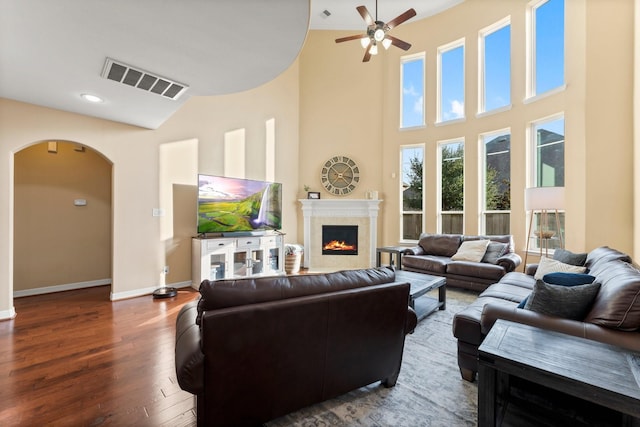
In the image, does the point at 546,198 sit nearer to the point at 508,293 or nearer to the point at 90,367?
the point at 508,293

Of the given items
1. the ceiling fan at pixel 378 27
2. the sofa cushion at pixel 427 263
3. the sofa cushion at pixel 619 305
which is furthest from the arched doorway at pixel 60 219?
the sofa cushion at pixel 619 305

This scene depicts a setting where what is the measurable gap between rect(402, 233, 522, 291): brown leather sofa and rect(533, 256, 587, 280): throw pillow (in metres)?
0.88

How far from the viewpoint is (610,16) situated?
10.7 feet

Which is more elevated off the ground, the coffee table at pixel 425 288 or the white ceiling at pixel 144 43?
the white ceiling at pixel 144 43

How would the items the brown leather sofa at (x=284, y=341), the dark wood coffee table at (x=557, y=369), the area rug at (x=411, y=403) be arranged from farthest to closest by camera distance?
the area rug at (x=411, y=403) < the brown leather sofa at (x=284, y=341) < the dark wood coffee table at (x=557, y=369)

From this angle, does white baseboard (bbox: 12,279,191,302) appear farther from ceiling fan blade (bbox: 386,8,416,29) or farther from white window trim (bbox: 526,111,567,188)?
white window trim (bbox: 526,111,567,188)

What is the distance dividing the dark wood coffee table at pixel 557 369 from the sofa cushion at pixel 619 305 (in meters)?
0.21

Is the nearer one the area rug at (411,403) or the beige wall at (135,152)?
the area rug at (411,403)

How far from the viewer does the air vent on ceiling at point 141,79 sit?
2283 millimetres

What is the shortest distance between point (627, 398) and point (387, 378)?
1159mm

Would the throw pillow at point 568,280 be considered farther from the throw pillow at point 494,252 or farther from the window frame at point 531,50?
the window frame at point 531,50

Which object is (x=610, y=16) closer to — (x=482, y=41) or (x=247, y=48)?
(x=482, y=41)

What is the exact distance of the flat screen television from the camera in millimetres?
4387

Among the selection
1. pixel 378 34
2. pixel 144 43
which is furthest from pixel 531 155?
pixel 144 43
